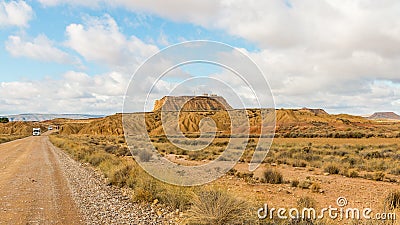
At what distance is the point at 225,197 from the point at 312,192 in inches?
272

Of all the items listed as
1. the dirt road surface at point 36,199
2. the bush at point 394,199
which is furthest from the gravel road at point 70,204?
the bush at point 394,199

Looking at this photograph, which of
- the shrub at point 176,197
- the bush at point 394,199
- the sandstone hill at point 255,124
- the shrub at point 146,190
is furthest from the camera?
the sandstone hill at point 255,124

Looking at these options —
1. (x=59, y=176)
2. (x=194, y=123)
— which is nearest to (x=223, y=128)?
(x=194, y=123)

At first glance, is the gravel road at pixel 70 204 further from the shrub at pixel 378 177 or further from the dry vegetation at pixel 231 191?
the shrub at pixel 378 177

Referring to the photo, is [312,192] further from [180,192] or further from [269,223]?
[269,223]

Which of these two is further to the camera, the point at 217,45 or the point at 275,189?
the point at 275,189

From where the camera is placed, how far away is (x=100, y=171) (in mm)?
17047

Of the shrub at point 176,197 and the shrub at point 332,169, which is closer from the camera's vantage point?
the shrub at point 176,197

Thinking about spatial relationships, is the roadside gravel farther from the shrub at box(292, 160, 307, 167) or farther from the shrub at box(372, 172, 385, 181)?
the shrub at box(292, 160, 307, 167)

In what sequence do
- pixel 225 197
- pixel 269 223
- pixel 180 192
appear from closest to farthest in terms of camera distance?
pixel 269 223, pixel 225 197, pixel 180 192

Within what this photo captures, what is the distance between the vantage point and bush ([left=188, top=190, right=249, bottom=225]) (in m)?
7.06

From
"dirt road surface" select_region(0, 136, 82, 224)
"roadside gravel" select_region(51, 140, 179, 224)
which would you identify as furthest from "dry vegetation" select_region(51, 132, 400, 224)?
"dirt road surface" select_region(0, 136, 82, 224)

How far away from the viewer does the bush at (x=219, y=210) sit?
7.06 metres

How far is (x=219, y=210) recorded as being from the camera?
23.5 feet
